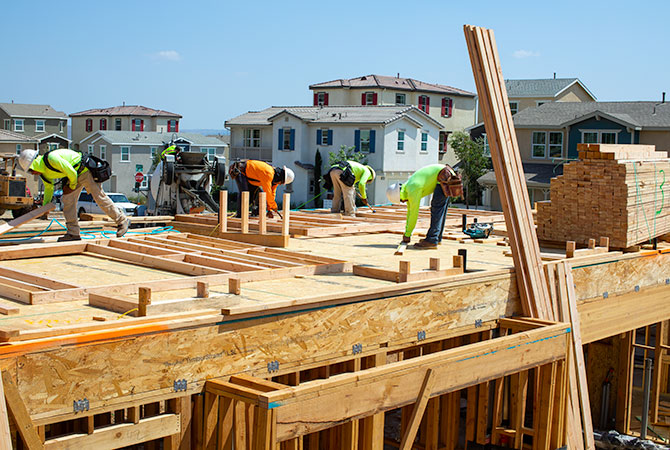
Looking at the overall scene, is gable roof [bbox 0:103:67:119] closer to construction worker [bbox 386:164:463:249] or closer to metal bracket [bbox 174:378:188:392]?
construction worker [bbox 386:164:463:249]

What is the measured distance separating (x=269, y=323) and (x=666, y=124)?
3396 cm

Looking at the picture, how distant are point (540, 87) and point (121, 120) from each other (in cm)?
3583

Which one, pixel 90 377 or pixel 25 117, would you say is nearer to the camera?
pixel 90 377

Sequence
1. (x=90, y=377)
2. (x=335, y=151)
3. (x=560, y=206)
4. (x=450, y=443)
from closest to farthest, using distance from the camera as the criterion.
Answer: (x=90, y=377), (x=450, y=443), (x=560, y=206), (x=335, y=151)

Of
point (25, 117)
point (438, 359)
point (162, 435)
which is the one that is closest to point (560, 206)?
point (438, 359)

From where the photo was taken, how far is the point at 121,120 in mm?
71062

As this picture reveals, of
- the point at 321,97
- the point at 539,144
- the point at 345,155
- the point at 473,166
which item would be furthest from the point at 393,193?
the point at 321,97

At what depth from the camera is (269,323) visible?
7953mm

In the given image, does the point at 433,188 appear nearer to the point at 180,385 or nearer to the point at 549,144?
the point at 180,385

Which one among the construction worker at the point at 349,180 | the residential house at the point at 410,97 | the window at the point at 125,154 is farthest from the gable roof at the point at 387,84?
the construction worker at the point at 349,180

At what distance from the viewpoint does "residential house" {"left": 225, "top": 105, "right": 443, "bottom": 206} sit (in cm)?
4547

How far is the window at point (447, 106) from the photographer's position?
58.1m

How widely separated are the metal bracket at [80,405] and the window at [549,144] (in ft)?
118

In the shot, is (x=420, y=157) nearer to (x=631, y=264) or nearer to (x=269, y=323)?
(x=631, y=264)
